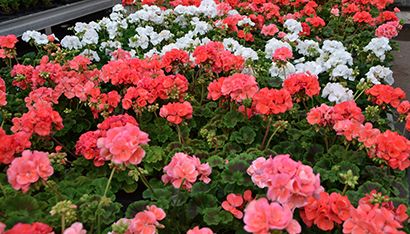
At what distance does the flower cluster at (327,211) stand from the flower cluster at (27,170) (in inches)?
27.1

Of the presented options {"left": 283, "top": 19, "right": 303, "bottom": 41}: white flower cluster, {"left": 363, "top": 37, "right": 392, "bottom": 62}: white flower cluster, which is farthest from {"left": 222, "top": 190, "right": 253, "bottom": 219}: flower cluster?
{"left": 283, "top": 19, "right": 303, "bottom": 41}: white flower cluster

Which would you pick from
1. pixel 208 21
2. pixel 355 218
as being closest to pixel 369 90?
pixel 355 218

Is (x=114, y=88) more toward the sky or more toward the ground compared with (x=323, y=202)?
more toward the ground

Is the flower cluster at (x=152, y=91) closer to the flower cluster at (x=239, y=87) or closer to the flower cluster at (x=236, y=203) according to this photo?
the flower cluster at (x=239, y=87)

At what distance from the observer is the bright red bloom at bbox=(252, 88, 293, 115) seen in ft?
5.74

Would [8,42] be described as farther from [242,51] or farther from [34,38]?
[242,51]

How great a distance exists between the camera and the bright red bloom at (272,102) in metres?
1.75

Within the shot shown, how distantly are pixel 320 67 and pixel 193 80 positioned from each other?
644mm

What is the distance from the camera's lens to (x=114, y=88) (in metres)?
2.49

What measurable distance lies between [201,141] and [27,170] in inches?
31.5

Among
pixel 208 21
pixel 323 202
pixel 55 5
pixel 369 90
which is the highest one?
pixel 323 202

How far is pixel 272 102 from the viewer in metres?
1.76

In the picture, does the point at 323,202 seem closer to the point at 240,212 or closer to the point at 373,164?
the point at 240,212

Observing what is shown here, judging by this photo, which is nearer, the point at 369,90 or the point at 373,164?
the point at 373,164
